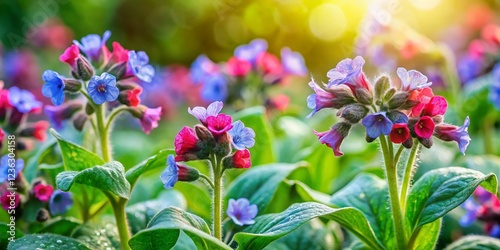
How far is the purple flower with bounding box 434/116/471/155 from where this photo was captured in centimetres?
191

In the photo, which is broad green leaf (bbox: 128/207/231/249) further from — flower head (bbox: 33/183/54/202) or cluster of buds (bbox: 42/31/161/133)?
flower head (bbox: 33/183/54/202)

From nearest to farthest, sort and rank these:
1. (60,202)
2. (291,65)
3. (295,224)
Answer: (295,224), (60,202), (291,65)

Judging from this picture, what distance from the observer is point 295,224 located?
1790mm

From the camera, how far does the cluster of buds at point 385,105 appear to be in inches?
72.2

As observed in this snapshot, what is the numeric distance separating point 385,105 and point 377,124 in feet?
0.30

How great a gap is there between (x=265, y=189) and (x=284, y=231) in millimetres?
609

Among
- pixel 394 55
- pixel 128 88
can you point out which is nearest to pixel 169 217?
pixel 128 88

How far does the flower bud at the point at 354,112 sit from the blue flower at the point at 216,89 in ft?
5.42

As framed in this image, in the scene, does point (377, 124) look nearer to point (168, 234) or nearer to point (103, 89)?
point (168, 234)

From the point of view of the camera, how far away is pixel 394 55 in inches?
148

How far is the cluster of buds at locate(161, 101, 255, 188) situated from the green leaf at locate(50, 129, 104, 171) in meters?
0.39

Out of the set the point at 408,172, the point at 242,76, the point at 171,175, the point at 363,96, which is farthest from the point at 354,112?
the point at 242,76

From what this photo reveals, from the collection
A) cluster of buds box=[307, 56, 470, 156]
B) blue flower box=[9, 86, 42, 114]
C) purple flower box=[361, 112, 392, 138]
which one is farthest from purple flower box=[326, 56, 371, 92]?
blue flower box=[9, 86, 42, 114]

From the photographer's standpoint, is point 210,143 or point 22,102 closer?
point 210,143
